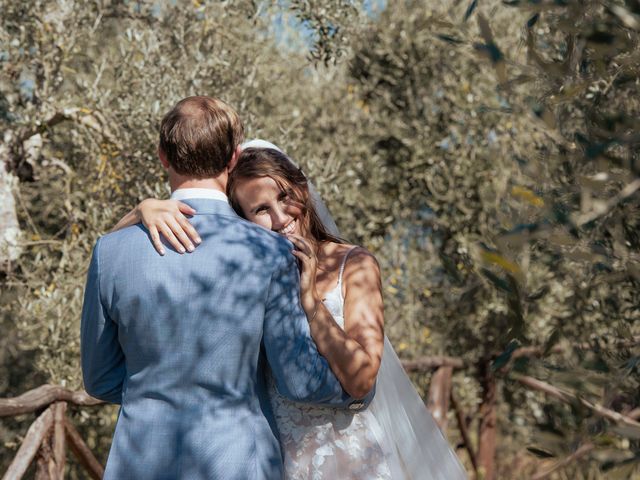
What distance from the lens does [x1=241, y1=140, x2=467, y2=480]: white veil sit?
290 cm

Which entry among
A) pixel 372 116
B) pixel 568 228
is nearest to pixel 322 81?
pixel 372 116

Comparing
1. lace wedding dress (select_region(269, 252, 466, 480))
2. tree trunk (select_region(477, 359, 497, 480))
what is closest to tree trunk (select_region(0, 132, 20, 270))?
lace wedding dress (select_region(269, 252, 466, 480))

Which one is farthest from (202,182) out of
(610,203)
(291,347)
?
(610,203)

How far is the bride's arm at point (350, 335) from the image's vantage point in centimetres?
249

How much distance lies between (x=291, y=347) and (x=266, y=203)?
1.96ft

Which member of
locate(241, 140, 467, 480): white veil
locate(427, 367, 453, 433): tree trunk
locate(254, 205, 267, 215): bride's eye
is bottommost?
locate(427, 367, 453, 433): tree trunk

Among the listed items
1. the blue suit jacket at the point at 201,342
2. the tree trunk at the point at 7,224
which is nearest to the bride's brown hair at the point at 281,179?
the blue suit jacket at the point at 201,342

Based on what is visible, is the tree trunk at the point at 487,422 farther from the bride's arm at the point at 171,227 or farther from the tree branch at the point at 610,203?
the tree branch at the point at 610,203

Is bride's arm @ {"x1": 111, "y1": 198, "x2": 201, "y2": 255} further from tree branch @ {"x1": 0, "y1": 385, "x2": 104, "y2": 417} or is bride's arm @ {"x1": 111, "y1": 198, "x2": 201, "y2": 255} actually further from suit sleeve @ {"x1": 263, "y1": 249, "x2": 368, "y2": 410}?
tree branch @ {"x1": 0, "y1": 385, "x2": 104, "y2": 417}

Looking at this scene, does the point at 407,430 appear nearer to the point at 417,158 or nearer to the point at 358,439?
the point at 358,439

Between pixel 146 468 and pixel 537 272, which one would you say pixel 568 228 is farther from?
pixel 537 272

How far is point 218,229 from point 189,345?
12.6 inches

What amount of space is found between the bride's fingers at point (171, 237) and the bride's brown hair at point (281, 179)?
0.50m

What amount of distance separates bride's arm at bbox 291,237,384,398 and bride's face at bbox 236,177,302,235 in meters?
0.23
